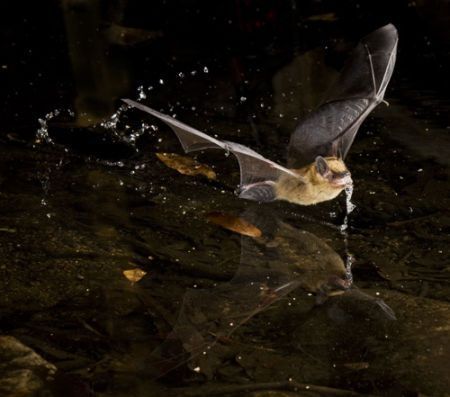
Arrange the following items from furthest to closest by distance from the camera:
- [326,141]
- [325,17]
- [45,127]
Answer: [325,17] → [45,127] → [326,141]

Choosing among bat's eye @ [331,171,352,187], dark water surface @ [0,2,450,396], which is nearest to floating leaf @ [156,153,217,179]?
dark water surface @ [0,2,450,396]

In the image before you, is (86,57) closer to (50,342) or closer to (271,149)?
(271,149)

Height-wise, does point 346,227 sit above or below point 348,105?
below

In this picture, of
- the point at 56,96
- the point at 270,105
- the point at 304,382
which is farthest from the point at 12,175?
the point at 304,382

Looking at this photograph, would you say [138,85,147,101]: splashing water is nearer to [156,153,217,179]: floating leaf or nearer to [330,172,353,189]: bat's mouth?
[156,153,217,179]: floating leaf

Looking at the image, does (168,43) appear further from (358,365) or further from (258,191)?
(358,365)

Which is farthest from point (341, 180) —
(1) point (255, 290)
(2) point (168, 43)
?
(2) point (168, 43)
